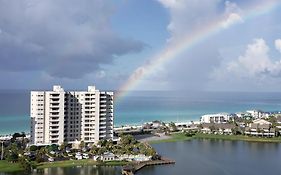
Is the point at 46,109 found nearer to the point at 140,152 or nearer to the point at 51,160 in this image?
the point at 51,160

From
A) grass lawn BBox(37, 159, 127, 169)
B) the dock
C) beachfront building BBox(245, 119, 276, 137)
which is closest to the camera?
the dock

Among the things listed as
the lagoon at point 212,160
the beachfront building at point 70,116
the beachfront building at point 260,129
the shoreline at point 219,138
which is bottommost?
the lagoon at point 212,160

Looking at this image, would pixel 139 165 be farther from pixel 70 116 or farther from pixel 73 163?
pixel 70 116

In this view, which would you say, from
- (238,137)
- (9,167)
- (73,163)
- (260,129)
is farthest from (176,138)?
(9,167)

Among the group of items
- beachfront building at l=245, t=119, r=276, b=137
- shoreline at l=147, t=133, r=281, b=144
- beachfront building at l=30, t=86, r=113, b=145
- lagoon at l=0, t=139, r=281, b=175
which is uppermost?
beachfront building at l=30, t=86, r=113, b=145

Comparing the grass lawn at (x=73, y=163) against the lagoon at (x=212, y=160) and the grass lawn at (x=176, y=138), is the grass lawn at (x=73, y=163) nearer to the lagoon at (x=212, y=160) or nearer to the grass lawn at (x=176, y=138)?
the lagoon at (x=212, y=160)

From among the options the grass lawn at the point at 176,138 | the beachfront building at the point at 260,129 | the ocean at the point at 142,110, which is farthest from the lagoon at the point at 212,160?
the ocean at the point at 142,110

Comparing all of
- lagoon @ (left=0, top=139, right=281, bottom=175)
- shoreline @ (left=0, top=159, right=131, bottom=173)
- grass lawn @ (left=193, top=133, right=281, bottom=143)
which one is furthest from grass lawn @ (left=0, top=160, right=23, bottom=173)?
grass lawn @ (left=193, top=133, right=281, bottom=143)

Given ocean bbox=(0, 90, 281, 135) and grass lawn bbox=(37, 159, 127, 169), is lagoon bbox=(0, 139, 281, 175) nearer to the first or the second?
grass lawn bbox=(37, 159, 127, 169)

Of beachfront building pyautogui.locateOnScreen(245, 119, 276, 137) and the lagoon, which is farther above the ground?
beachfront building pyautogui.locateOnScreen(245, 119, 276, 137)
